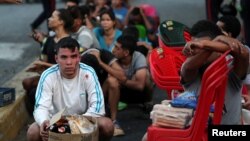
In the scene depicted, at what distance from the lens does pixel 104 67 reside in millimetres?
6930

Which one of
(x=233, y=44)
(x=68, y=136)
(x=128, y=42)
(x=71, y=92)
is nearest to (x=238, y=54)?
(x=233, y=44)

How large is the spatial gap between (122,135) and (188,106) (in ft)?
7.90

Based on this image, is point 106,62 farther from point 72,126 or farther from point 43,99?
point 72,126

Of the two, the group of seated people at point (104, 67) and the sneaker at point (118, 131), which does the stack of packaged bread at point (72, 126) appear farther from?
the sneaker at point (118, 131)

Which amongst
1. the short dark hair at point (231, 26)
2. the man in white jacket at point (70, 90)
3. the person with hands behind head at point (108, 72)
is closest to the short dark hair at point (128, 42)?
the person with hands behind head at point (108, 72)

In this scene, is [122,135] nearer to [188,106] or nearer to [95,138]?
[95,138]

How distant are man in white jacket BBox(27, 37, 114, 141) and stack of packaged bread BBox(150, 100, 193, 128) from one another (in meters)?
1.14

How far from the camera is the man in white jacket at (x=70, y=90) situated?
5594mm

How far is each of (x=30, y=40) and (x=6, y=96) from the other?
5.12 m

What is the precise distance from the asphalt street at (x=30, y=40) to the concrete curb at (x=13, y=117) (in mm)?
92

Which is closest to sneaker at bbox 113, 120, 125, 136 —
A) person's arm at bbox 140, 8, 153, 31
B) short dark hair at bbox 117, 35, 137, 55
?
short dark hair at bbox 117, 35, 137, 55

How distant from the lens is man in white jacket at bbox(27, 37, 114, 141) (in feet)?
18.4

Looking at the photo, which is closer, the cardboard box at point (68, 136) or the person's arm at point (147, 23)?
the cardboard box at point (68, 136)

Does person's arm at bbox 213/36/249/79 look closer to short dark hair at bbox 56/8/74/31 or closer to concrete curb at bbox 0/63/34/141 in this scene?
concrete curb at bbox 0/63/34/141
